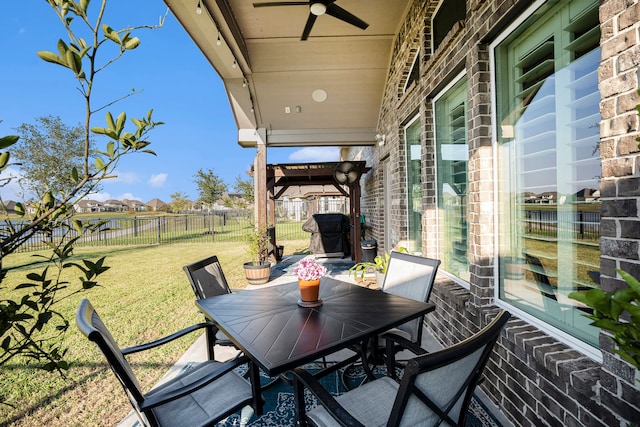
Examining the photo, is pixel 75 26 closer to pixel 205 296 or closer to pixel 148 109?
pixel 148 109

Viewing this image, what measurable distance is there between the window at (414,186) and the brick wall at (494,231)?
441mm

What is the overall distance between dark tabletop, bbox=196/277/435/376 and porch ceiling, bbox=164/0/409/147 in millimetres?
3600

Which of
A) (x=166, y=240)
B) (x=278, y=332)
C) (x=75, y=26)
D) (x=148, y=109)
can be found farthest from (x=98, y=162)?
(x=166, y=240)

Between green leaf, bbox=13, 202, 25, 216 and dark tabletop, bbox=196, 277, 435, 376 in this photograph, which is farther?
dark tabletop, bbox=196, 277, 435, 376

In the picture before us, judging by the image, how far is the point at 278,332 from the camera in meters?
1.84

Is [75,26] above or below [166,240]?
above

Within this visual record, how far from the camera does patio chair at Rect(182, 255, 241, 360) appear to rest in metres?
2.46

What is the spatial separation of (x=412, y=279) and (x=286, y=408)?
4.50 feet

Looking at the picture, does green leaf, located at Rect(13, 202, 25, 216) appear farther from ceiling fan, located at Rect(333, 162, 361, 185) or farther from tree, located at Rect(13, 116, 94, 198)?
tree, located at Rect(13, 116, 94, 198)

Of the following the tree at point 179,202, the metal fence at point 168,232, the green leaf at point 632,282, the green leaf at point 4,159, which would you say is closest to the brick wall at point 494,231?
the green leaf at point 632,282

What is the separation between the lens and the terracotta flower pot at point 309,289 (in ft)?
7.44

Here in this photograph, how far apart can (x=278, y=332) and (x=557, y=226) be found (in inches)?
68.5

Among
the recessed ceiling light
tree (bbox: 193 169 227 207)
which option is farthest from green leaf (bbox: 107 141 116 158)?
tree (bbox: 193 169 227 207)

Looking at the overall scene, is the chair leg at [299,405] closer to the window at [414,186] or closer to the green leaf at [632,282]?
the green leaf at [632,282]
